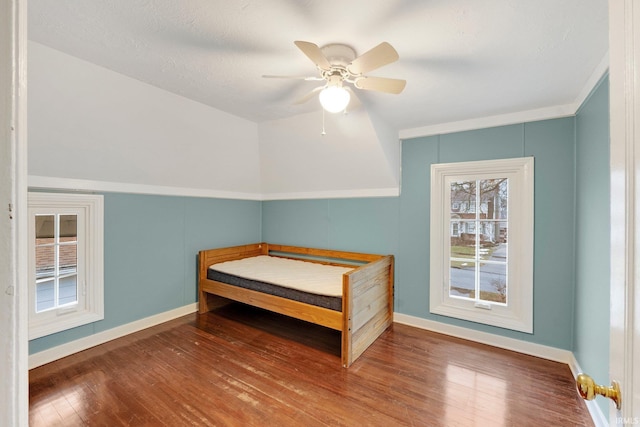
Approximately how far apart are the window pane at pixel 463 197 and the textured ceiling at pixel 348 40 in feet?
2.81

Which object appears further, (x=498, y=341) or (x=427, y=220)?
(x=427, y=220)

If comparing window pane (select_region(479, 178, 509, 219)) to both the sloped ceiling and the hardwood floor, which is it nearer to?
the sloped ceiling

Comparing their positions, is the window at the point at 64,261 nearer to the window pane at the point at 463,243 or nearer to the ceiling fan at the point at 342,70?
the ceiling fan at the point at 342,70

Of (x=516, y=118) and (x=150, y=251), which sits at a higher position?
(x=516, y=118)

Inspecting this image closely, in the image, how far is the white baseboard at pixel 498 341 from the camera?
8.09ft

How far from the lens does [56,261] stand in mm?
2564

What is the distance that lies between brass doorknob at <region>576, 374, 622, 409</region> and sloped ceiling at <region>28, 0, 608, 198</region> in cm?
158

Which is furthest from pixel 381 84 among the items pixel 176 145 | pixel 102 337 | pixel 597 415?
pixel 102 337

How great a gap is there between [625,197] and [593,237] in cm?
186

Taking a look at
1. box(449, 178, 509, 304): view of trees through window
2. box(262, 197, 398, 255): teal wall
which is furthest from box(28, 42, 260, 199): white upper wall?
box(449, 178, 509, 304): view of trees through window

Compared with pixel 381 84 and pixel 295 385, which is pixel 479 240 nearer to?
pixel 381 84

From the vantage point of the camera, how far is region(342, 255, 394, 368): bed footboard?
2377 mm

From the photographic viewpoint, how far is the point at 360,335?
8.44 ft

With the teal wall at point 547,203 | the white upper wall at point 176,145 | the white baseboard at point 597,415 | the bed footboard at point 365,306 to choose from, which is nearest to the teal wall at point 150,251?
the white upper wall at point 176,145
